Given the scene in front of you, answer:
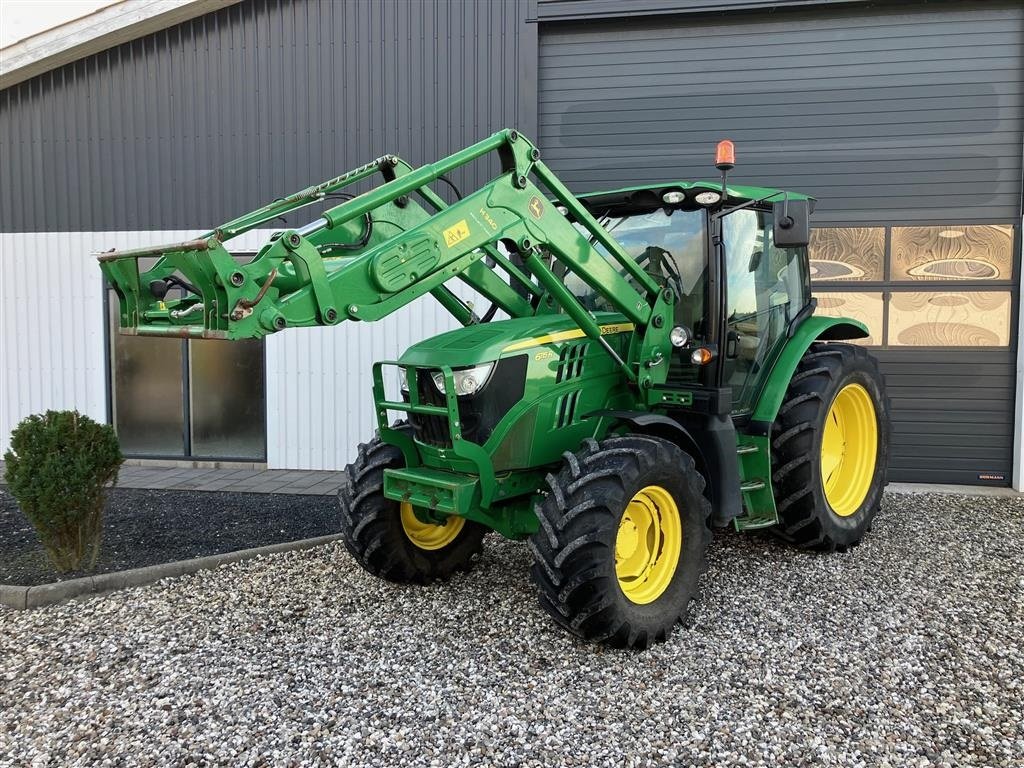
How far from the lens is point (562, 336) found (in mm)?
3854

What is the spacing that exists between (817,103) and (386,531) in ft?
18.9

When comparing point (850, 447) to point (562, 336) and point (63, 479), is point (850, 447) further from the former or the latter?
point (63, 479)

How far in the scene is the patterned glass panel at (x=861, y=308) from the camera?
281 inches

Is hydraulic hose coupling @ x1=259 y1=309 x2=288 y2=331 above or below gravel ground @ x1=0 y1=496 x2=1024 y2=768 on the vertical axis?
above

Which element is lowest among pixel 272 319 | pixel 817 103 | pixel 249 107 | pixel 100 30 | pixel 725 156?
pixel 272 319

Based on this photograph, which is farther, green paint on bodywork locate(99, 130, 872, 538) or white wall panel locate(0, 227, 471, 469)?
white wall panel locate(0, 227, 471, 469)

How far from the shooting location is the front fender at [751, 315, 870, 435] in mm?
4473

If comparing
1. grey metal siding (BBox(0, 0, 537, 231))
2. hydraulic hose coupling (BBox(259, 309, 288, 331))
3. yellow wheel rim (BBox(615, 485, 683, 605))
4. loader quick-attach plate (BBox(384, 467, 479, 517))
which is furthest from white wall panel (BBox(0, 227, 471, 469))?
hydraulic hose coupling (BBox(259, 309, 288, 331))

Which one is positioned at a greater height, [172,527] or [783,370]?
[783,370]

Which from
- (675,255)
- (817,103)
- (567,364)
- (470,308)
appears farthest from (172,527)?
(817,103)

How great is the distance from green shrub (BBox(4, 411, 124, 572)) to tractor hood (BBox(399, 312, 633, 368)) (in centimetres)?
219

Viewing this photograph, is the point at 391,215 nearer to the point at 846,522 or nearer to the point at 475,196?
the point at 475,196

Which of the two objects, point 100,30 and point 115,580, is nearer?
point 115,580

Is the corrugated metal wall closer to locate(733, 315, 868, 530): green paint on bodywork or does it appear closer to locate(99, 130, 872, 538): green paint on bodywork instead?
locate(99, 130, 872, 538): green paint on bodywork
